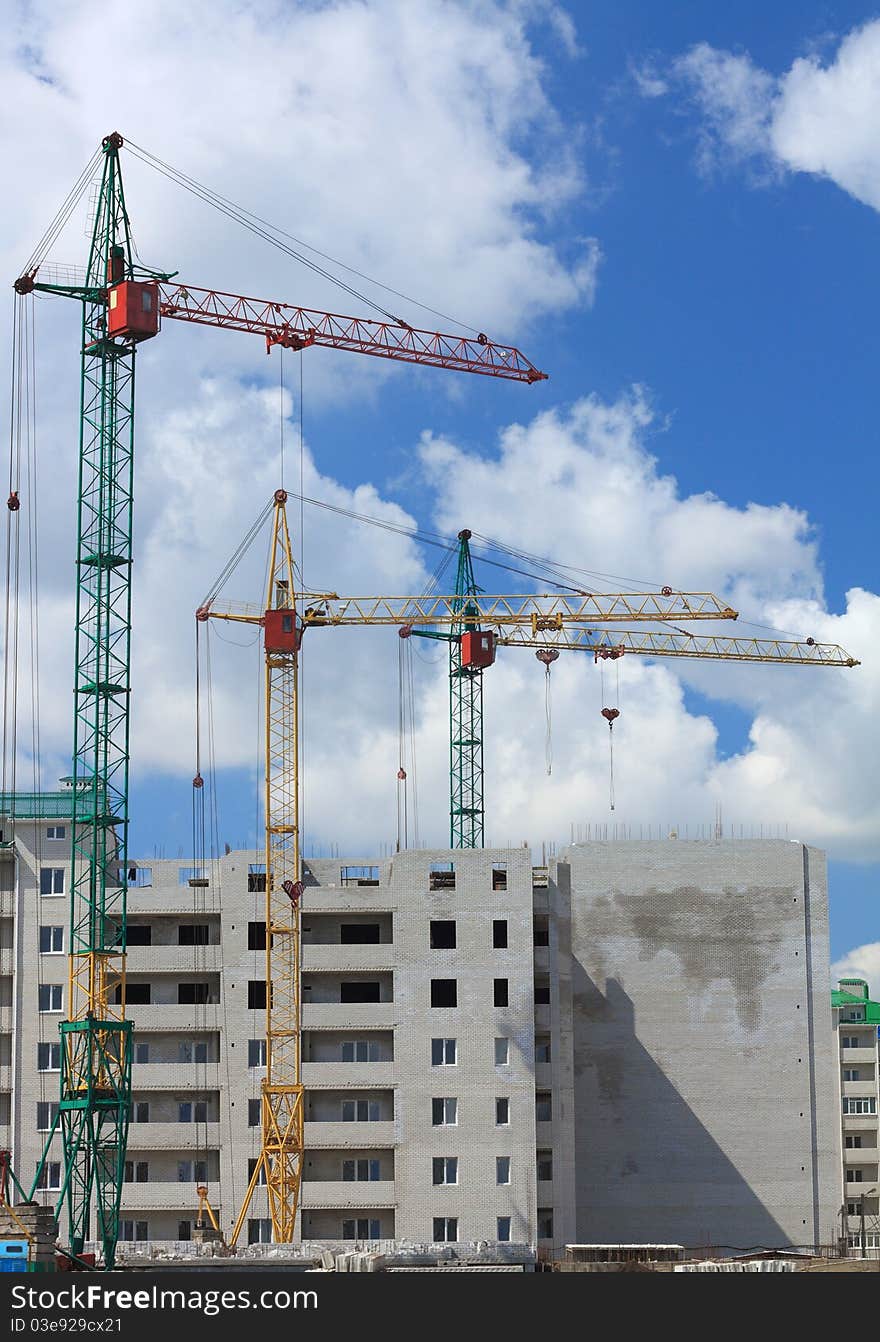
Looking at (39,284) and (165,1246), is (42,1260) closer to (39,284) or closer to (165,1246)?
(165,1246)

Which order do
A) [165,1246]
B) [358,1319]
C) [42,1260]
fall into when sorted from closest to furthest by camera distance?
[358,1319] < [42,1260] < [165,1246]

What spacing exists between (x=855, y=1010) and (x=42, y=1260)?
107m

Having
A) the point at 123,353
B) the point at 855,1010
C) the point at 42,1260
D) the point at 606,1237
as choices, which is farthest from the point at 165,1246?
the point at 855,1010

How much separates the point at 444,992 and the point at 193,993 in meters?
14.7

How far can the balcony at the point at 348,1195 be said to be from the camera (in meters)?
120

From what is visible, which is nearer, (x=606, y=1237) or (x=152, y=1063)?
(x=152, y=1063)

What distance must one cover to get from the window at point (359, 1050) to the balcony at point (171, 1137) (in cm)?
829

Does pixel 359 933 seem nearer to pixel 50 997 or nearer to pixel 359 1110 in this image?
pixel 359 1110

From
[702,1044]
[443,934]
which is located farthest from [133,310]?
[702,1044]

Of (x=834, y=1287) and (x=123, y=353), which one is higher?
(x=123, y=353)

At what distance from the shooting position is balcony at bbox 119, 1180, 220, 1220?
120062 mm

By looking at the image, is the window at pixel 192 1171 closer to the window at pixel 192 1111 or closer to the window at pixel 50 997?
the window at pixel 192 1111

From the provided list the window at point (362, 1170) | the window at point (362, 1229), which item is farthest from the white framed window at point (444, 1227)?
the window at point (362, 1170)

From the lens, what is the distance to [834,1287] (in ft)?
217
